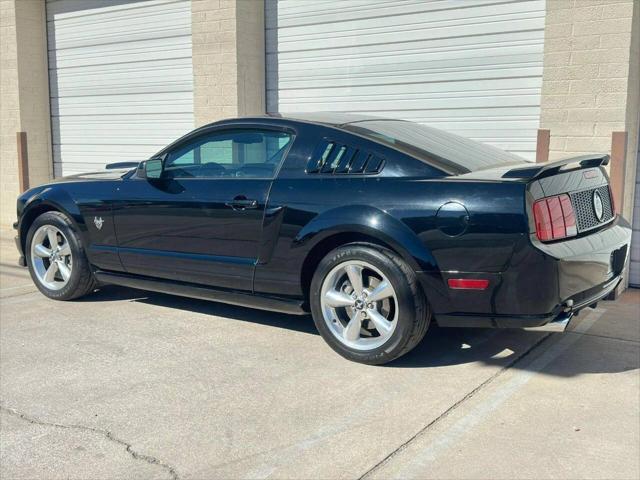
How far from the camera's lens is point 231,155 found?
5.33 meters

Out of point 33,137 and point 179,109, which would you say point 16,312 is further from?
point 33,137

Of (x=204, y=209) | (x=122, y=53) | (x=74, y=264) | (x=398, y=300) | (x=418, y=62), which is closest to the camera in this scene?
(x=398, y=300)

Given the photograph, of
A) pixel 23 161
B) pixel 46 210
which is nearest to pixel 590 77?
pixel 46 210

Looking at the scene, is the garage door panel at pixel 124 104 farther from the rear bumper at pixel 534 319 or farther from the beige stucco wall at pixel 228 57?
the rear bumper at pixel 534 319

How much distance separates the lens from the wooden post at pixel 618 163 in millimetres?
6325

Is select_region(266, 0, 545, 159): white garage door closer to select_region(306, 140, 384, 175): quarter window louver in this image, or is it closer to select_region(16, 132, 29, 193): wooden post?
select_region(306, 140, 384, 175): quarter window louver

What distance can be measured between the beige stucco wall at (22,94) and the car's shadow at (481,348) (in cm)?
713

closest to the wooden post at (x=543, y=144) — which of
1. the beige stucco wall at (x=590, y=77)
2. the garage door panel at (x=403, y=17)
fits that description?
the beige stucco wall at (x=590, y=77)

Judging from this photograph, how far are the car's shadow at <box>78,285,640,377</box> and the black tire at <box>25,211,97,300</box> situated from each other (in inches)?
38.2

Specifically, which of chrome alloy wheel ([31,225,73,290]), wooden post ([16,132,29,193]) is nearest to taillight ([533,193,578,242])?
chrome alloy wheel ([31,225,73,290])

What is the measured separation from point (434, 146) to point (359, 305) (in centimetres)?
122

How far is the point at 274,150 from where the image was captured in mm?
5133

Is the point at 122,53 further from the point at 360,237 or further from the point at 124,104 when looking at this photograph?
the point at 360,237

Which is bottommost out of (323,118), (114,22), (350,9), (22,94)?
(323,118)
